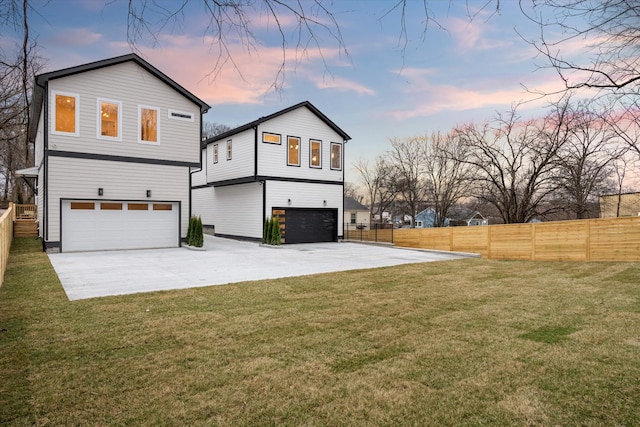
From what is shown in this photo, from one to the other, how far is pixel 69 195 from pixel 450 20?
48.4 ft

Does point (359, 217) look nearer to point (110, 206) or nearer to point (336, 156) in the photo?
point (336, 156)

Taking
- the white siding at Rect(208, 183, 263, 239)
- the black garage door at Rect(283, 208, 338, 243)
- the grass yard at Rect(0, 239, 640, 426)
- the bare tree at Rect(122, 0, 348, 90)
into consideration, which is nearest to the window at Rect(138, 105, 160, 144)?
the white siding at Rect(208, 183, 263, 239)

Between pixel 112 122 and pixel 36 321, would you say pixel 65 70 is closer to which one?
pixel 112 122

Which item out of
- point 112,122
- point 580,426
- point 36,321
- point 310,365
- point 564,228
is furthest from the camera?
point 112,122

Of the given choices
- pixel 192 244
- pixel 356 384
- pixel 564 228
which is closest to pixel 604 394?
pixel 356 384

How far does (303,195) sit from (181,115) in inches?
276

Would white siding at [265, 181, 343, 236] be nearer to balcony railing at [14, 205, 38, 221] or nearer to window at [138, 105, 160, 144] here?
window at [138, 105, 160, 144]

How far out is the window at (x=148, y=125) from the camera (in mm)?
15008

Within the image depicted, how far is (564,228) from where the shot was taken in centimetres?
1252

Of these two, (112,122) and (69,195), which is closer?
(69,195)

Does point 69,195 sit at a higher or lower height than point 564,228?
higher

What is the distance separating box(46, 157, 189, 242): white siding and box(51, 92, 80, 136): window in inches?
41.5

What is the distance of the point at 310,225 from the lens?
1991cm

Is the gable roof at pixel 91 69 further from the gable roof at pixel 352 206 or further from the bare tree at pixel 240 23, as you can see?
the gable roof at pixel 352 206
